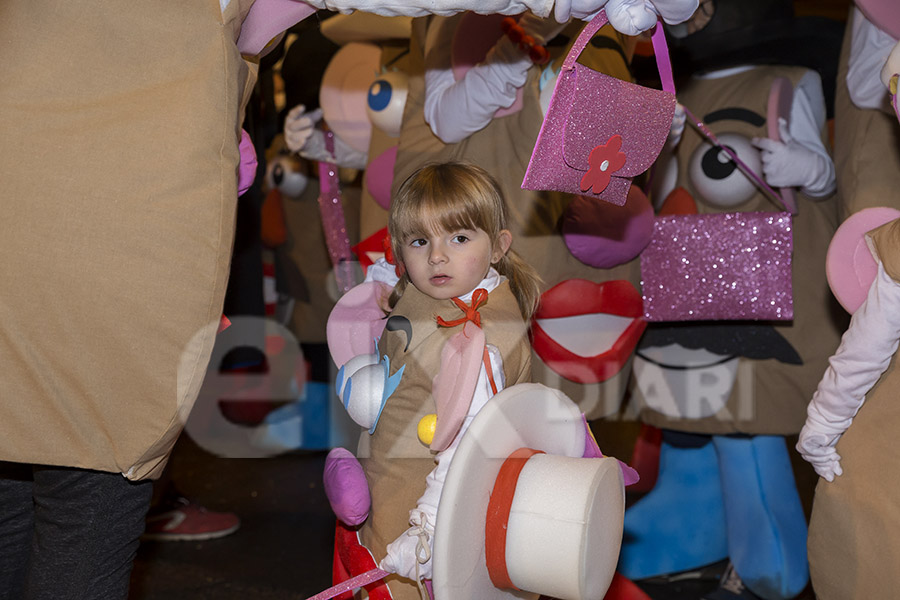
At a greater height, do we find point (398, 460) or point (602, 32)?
point (602, 32)

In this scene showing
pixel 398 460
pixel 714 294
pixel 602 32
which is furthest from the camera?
pixel 714 294

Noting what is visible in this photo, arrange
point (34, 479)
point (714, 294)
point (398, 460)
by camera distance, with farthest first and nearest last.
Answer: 1. point (714, 294)
2. point (398, 460)
3. point (34, 479)

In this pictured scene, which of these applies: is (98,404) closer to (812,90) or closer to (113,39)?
(113,39)

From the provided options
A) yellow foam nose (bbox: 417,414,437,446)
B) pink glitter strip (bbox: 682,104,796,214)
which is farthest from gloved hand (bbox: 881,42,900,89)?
yellow foam nose (bbox: 417,414,437,446)

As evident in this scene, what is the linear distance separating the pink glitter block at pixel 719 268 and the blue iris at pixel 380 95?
63 cm

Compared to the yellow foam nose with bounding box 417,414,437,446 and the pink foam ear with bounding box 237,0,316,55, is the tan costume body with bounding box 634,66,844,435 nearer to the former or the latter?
the yellow foam nose with bounding box 417,414,437,446

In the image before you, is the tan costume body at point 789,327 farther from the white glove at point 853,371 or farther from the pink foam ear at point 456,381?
the pink foam ear at point 456,381

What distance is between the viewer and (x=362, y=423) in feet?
4.00

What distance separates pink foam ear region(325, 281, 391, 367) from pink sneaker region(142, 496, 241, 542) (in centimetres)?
84

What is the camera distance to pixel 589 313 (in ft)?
5.04

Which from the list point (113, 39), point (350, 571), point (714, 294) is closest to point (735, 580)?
point (714, 294)

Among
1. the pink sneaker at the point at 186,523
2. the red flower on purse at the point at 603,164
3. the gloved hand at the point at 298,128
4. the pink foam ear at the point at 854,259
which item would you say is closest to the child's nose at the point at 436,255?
the red flower on purse at the point at 603,164

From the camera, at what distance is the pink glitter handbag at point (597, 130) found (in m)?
1.02

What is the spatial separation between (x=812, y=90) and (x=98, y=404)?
139cm
